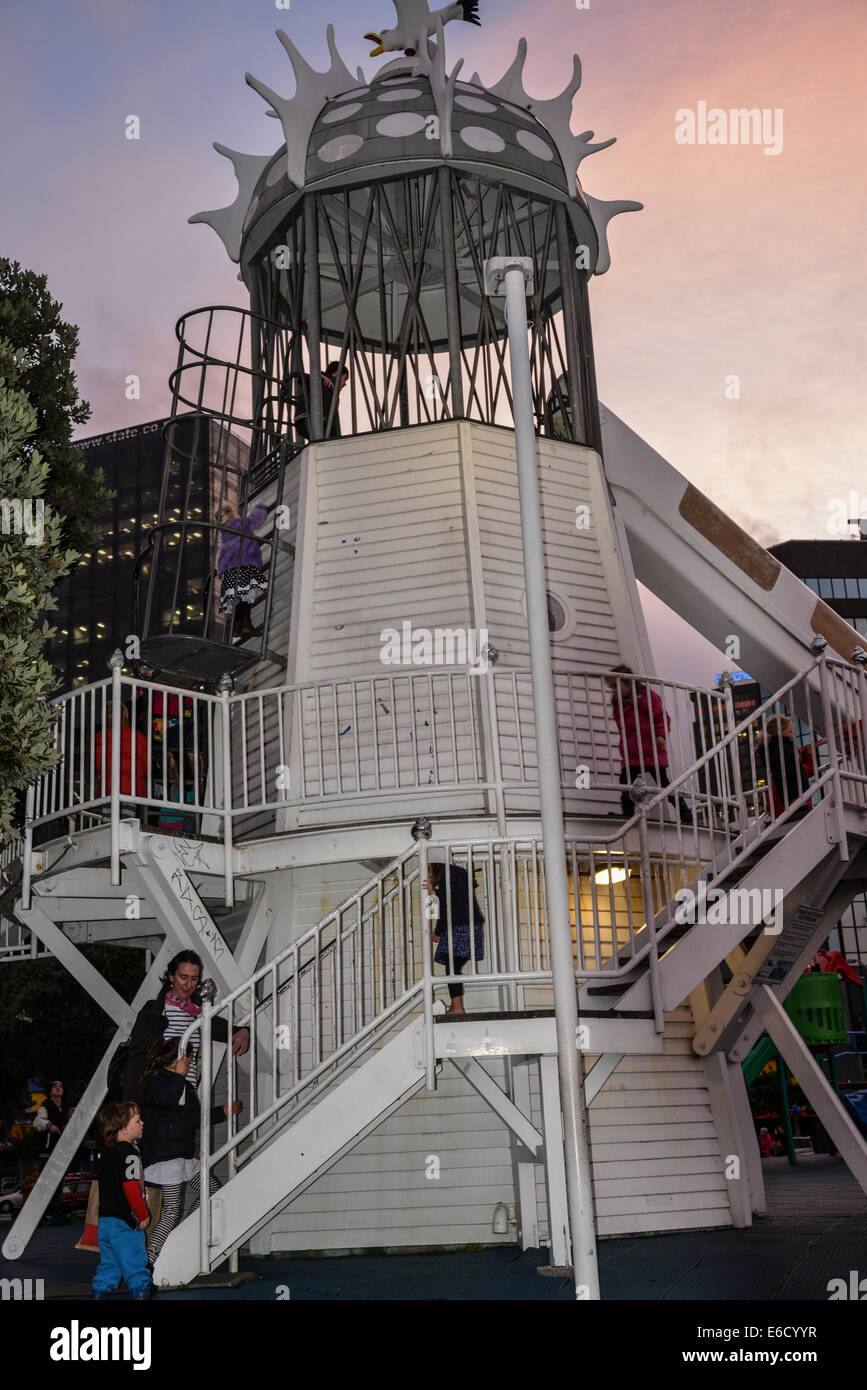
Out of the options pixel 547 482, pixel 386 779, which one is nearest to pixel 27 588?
pixel 386 779

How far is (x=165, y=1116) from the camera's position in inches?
380

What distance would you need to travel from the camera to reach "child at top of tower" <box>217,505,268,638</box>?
1391 cm

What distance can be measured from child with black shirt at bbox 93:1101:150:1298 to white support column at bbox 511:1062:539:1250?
3400 mm

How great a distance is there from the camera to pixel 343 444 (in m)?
14.4

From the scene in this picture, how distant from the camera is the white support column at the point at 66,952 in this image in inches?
467

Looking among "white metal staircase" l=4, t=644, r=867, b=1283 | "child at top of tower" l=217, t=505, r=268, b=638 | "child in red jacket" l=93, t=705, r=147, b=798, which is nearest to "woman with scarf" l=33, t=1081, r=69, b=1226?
"white metal staircase" l=4, t=644, r=867, b=1283

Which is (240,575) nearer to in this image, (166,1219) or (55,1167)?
(55,1167)

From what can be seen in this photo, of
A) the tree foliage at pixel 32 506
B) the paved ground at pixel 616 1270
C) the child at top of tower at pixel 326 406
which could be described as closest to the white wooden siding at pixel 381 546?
the child at top of tower at pixel 326 406

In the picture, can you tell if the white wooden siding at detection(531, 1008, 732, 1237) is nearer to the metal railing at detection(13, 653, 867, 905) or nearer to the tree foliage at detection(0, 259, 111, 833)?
the metal railing at detection(13, 653, 867, 905)

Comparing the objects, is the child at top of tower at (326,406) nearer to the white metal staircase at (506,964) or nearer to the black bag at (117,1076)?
the white metal staircase at (506,964)

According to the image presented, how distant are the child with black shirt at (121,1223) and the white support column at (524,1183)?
3400 mm

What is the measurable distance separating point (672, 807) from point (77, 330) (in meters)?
6.97

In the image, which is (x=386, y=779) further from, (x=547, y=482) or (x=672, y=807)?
(x=547, y=482)
